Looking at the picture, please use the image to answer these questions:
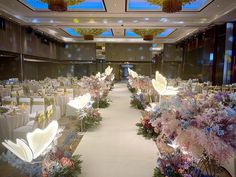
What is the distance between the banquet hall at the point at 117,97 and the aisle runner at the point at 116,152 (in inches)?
0.6

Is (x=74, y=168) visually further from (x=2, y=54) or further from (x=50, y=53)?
(x=50, y=53)

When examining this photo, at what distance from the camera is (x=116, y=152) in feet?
13.6

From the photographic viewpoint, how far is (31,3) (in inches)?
352

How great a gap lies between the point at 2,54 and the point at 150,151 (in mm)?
9516

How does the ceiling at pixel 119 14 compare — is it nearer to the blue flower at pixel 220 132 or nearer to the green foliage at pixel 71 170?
the green foliage at pixel 71 170

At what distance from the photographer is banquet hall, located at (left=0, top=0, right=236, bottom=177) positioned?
221cm

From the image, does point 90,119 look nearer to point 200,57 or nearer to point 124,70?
point 200,57

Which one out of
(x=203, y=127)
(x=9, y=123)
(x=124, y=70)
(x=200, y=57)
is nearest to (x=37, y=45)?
(x=200, y=57)

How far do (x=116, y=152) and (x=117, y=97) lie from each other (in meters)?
7.92

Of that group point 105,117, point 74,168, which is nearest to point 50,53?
point 105,117

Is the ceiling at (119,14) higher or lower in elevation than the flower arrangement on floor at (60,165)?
higher

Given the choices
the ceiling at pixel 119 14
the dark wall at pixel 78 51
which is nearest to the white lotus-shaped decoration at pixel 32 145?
the ceiling at pixel 119 14

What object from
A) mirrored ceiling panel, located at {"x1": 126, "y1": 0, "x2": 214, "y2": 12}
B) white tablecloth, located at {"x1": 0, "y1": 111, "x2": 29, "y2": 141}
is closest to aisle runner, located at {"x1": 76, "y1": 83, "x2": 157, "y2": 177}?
white tablecloth, located at {"x1": 0, "y1": 111, "x2": 29, "y2": 141}

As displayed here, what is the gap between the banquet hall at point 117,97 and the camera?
2211 millimetres
